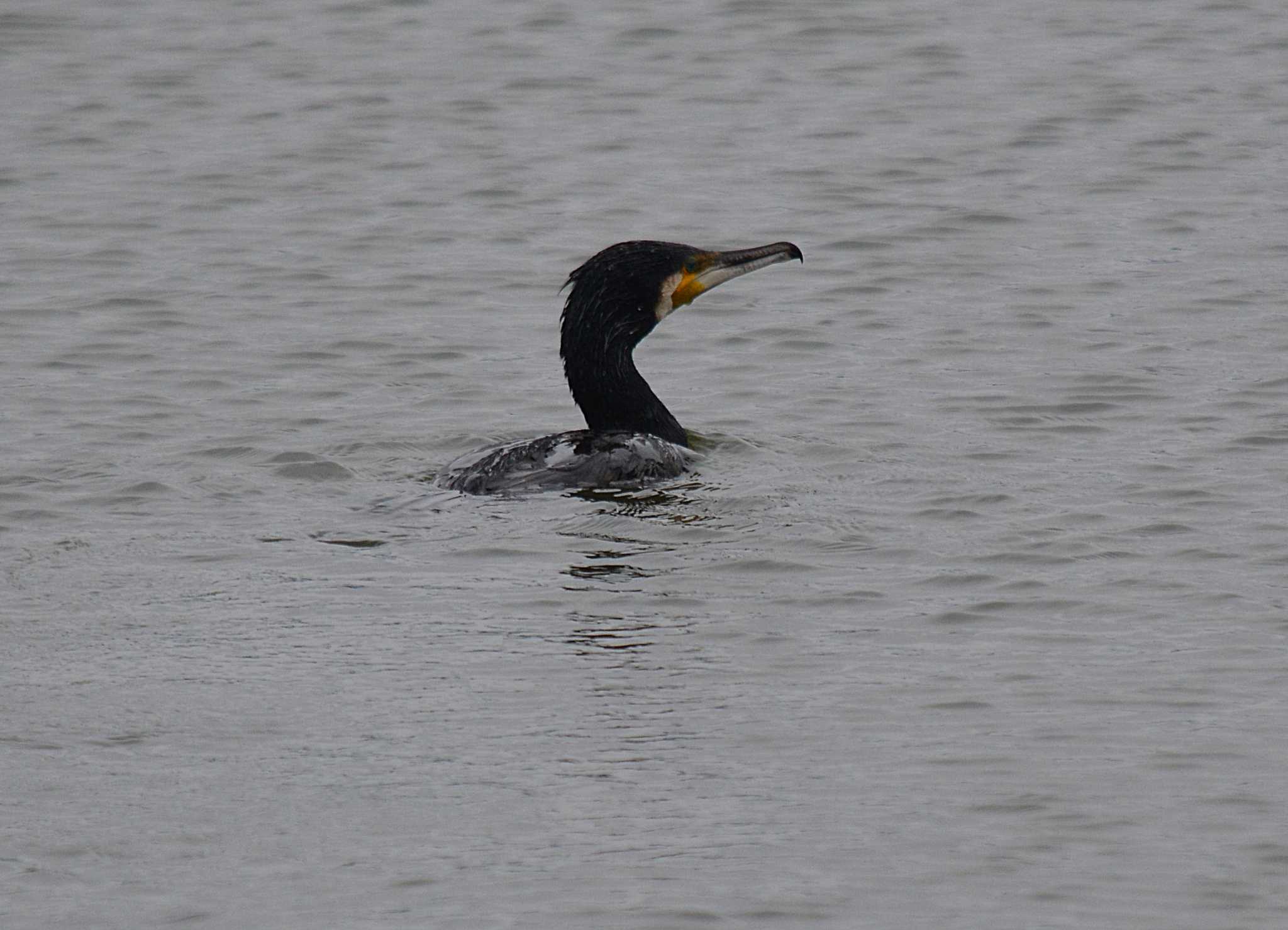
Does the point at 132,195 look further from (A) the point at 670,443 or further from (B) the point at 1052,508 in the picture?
(B) the point at 1052,508

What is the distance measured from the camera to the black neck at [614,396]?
1006 centimetres


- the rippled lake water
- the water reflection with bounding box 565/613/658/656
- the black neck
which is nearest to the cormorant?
the black neck

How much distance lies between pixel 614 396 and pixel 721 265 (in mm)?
915

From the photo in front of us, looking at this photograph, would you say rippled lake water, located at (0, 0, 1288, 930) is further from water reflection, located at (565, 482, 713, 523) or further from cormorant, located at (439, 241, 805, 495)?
cormorant, located at (439, 241, 805, 495)

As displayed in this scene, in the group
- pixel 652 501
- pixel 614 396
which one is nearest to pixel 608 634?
pixel 652 501

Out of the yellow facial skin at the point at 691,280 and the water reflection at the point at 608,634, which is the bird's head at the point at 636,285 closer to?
the yellow facial skin at the point at 691,280

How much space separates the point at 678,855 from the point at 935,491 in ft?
13.3

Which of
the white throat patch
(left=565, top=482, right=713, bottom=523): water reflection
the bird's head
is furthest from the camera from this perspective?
the white throat patch

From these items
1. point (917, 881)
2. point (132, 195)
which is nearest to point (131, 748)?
point (917, 881)

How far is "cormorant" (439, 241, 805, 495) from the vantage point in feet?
31.2

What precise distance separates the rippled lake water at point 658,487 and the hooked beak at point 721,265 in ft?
2.64

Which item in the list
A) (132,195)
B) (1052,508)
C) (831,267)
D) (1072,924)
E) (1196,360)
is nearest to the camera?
(1072,924)

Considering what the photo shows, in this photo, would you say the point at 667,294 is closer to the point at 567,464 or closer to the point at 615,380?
the point at 615,380

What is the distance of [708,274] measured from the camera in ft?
34.3
